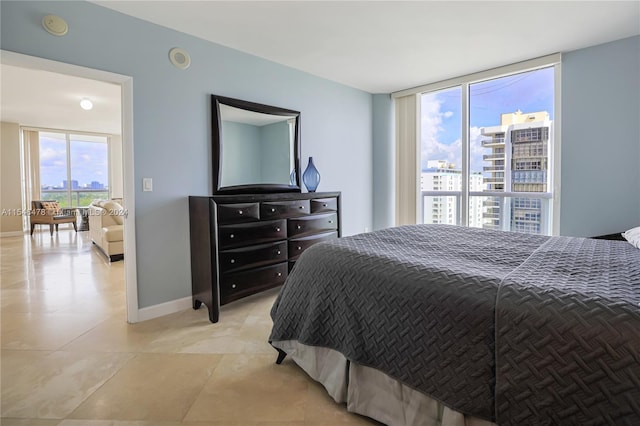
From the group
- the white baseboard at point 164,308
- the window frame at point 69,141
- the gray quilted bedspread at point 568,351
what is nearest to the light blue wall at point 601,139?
the gray quilted bedspread at point 568,351

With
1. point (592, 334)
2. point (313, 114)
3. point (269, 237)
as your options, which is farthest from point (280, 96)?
point (592, 334)

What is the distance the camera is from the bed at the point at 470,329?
935 mm

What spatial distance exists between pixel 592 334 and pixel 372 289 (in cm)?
77

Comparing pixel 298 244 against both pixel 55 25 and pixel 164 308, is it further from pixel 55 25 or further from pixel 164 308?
pixel 55 25

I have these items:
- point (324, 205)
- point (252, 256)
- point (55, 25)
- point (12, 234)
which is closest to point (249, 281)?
point (252, 256)

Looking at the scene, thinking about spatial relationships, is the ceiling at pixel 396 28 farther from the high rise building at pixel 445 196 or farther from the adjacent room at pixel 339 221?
the high rise building at pixel 445 196

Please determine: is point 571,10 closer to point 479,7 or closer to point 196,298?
point 479,7

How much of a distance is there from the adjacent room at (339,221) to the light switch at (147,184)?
17mm

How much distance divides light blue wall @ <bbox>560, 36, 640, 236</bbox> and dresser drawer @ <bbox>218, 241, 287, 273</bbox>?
9.74ft

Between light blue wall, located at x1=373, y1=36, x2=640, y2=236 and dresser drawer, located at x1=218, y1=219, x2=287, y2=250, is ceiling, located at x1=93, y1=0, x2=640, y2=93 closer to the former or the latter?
light blue wall, located at x1=373, y1=36, x2=640, y2=236

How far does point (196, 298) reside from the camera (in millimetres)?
2910

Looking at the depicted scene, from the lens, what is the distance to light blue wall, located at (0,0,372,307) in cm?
224

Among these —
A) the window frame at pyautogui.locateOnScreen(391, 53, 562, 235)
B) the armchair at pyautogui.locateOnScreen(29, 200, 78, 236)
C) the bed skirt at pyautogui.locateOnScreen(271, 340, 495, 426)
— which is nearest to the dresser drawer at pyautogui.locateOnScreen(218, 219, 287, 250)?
the bed skirt at pyautogui.locateOnScreen(271, 340, 495, 426)

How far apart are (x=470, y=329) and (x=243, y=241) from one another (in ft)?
6.74
